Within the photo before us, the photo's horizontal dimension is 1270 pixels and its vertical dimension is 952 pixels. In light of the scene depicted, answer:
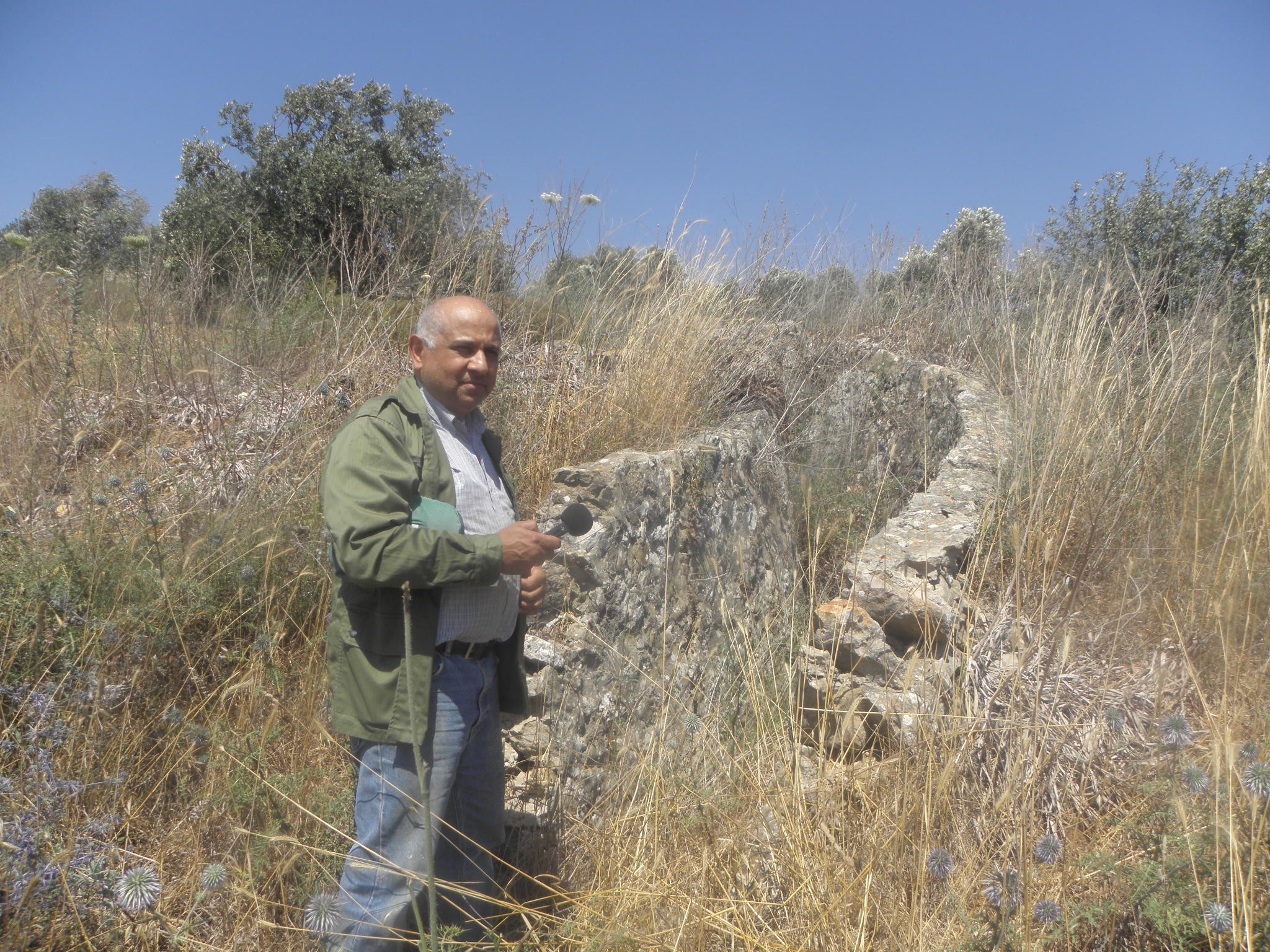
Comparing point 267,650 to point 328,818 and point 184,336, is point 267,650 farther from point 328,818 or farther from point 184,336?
point 184,336

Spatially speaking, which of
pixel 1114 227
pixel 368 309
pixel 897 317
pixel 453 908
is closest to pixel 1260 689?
pixel 453 908

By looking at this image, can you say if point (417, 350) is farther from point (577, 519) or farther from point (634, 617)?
point (634, 617)

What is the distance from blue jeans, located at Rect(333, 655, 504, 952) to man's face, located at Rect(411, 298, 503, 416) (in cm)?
75

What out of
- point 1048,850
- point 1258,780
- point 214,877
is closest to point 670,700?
point 1048,850

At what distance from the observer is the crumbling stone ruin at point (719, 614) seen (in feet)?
9.65

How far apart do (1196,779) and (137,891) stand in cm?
231

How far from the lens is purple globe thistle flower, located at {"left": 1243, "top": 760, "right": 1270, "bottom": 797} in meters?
1.64

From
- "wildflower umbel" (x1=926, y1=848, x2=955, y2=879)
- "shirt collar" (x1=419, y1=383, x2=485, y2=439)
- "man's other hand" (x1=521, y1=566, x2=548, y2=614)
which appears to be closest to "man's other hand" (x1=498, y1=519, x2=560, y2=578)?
"man's other hand" (x1=521, y1=566, x2=548, y2=614)

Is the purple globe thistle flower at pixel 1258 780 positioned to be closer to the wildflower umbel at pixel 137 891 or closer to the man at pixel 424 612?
the man at pixel 424 612

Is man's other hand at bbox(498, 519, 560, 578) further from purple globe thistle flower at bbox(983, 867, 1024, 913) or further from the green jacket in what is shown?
purple globe thistle flower at bbox(983, 867, 1024, 913)

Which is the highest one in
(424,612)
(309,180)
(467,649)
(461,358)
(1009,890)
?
(309,180)

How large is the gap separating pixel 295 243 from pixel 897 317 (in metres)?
6.35

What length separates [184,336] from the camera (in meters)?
4.30

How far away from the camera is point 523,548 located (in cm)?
207
